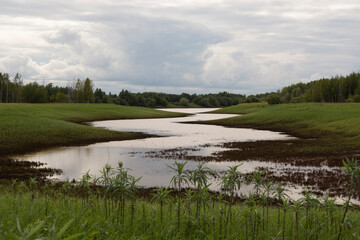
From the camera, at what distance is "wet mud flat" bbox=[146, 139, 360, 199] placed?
784 inches

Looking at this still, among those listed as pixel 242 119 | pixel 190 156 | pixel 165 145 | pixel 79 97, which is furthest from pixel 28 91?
pixel 190 156

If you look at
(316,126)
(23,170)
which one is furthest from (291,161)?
(316,126)

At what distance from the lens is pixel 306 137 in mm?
49188

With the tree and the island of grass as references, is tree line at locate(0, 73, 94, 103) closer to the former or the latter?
the tree

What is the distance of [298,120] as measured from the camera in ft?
220

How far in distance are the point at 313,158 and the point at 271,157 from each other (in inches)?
155

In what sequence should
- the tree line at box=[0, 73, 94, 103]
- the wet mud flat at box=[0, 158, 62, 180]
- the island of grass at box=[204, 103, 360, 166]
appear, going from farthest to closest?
the tree line at box=[0, 73, 94, 103] → the island of grass at box=[204, 103, 360, 166] → the wet mud flat at box=[0, 158, 62, 180]

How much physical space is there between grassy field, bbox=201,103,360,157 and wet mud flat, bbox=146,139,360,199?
0.66m

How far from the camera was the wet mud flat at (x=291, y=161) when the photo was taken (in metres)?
19.9

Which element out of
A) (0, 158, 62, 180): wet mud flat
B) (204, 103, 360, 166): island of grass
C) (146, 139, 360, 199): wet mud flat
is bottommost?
(0, 158, 62, 180): wet mud flat

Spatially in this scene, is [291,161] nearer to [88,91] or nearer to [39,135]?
[39,135]

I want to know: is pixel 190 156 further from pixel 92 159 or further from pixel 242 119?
pixel 242 119

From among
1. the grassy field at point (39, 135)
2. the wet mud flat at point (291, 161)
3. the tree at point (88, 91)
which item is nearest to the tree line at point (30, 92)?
the tree at point (88, 91)

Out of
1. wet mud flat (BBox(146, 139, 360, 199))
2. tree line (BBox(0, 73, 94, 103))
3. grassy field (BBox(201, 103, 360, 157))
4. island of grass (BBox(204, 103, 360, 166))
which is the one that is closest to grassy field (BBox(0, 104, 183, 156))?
wet mud flat (BBox(146, 139, 360, 199))
